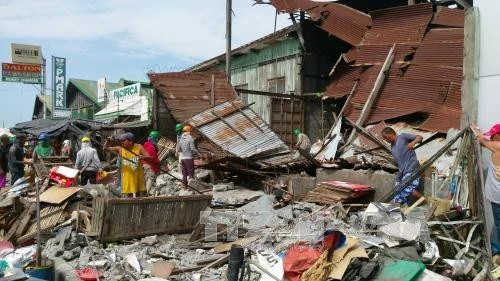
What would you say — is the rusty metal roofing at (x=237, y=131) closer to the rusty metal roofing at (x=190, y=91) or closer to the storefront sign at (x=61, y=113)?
the rusty metal roofing at (x=190, y=91)

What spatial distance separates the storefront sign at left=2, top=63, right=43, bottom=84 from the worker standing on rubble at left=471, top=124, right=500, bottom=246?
36920mm

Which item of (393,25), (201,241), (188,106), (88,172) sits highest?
(393,25)

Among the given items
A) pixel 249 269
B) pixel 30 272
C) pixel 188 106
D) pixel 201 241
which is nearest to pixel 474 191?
pixel 249 269

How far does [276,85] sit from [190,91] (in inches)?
140

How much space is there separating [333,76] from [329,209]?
6.98 metres

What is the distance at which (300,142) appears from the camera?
1269 centimetres

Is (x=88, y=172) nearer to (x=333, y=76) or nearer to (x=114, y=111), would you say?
(x=333, y=76)

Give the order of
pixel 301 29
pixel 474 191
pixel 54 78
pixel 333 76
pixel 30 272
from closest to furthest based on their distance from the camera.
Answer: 1. pixel 30 272
2. pixel 474 191
3. pixel 333 76
4. pixel 301 29
5. pixel 54 78

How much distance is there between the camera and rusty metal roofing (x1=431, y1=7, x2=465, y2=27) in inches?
416

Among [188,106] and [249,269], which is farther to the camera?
[188,106]

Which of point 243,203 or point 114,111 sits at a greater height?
point 114,111

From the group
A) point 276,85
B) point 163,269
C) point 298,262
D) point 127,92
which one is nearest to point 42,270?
point 163,269

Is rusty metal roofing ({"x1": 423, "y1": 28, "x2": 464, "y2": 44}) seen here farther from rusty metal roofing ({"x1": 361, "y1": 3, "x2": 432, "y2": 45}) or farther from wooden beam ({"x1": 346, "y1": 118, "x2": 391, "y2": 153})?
wooden beam ({"x1": 346, "y1": 118, "x2": 391, "y2": 153})

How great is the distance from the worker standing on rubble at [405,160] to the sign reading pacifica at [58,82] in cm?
3002
